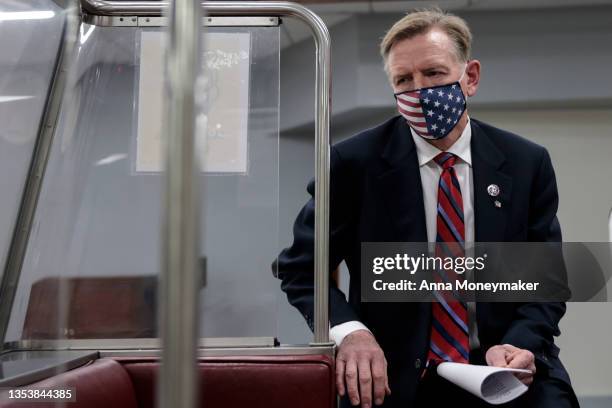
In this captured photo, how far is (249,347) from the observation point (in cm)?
153

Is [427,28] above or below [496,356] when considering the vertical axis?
above

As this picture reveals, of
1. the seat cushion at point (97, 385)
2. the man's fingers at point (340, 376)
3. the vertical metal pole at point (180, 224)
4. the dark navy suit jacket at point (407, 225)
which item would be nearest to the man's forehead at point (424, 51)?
the dark navy suit jacket at point (407, 225)

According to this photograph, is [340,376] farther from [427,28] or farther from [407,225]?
[427,28]

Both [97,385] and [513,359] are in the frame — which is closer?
[97,385]

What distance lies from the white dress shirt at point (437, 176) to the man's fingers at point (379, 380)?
358mm

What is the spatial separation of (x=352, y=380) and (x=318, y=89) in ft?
2.17

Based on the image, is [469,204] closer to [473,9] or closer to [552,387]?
[552,387]

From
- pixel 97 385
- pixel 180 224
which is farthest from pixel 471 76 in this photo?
pixel 180 224

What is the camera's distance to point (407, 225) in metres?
1.76

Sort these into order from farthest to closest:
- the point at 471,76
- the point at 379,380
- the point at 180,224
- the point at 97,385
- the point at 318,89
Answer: the point at 471,76 < the point at 318,89 < the point at 379,380 < the point at 97,385 < the point at 180,224

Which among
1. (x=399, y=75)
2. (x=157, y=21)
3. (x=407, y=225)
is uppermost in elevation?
(x=157, y=21)

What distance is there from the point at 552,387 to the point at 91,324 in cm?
105

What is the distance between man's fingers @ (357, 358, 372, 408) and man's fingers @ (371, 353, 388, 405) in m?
0.01

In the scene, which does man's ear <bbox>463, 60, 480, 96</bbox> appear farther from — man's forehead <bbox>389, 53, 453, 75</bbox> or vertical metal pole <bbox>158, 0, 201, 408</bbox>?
vertical metal pole <bbox>158, 0, 201, 408</bbox>
